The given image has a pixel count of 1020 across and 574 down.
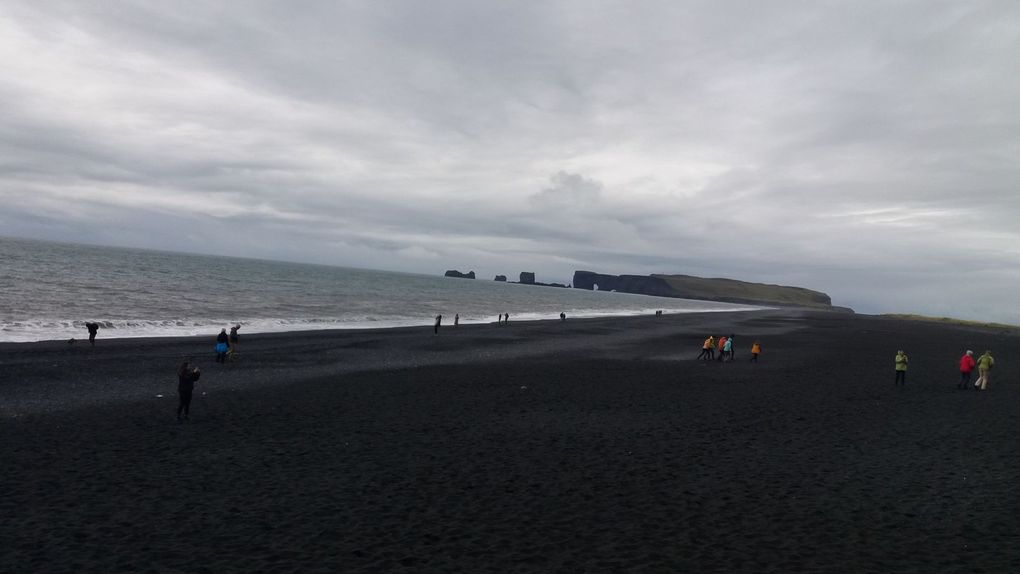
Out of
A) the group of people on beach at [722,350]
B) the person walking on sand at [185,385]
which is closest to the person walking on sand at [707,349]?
the group of people on beach at [722,350]

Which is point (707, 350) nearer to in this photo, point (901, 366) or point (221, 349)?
point (901, 366)

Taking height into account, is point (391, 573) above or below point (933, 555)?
below

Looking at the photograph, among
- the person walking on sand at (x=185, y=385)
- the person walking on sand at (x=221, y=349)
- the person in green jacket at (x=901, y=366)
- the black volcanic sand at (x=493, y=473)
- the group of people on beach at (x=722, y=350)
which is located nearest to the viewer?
the black volcanic sand at (x=493, y=473)

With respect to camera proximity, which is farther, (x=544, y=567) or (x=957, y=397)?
(x=957, y=397)

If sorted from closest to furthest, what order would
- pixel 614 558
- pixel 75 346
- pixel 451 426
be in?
1. pixel 614 558
2. pixel 451 426
3. pixel 75 346

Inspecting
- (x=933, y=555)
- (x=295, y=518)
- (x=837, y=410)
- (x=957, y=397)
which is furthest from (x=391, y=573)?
(x=957, y=397)

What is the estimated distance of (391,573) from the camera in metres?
8.17

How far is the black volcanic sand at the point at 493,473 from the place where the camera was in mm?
8930

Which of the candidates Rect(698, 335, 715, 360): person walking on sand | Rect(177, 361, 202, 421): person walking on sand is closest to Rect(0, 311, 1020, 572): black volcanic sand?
Rect(177, 361, 202, 421): person walking on sand

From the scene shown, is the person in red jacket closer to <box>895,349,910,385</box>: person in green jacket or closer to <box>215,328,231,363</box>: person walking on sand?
<box>895,349,910,385</box>: person in green jacket

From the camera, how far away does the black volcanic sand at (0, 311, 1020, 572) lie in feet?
29.3

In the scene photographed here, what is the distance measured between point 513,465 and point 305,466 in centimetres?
443

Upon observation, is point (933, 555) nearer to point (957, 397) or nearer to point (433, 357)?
point (957, 397)

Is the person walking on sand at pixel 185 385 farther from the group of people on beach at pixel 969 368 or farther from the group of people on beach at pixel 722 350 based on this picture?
the group of people on beach at pixel 969 368
